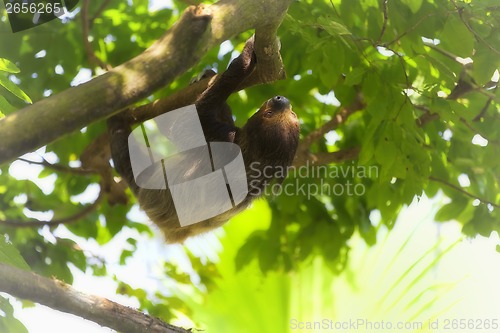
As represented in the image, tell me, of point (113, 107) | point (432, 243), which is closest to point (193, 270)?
point (432, 243)

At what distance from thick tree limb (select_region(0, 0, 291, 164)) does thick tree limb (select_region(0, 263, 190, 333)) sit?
3.47 feet

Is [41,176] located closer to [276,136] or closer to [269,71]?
[276,136]

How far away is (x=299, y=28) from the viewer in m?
4.01

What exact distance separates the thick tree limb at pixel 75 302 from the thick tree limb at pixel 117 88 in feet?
3.47

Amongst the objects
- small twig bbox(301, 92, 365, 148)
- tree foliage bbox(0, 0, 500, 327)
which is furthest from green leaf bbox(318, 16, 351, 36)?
small twig bbox(301, 92, 365, 148)

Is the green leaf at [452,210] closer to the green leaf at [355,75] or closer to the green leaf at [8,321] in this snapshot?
the green leaf at [355,75]

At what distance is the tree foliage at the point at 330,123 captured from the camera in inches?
165

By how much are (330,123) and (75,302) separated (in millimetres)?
2909

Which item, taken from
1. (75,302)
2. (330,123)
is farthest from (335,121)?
(75,302)

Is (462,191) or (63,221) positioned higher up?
(462,191)

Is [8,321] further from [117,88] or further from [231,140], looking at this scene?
[231,140]

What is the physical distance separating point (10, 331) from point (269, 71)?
2.26 metres

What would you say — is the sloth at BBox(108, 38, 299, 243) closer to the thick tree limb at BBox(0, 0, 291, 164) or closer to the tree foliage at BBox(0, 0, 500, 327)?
the tree foliage at BBox(0, 0, 500, 327)

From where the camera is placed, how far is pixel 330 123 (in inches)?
211
